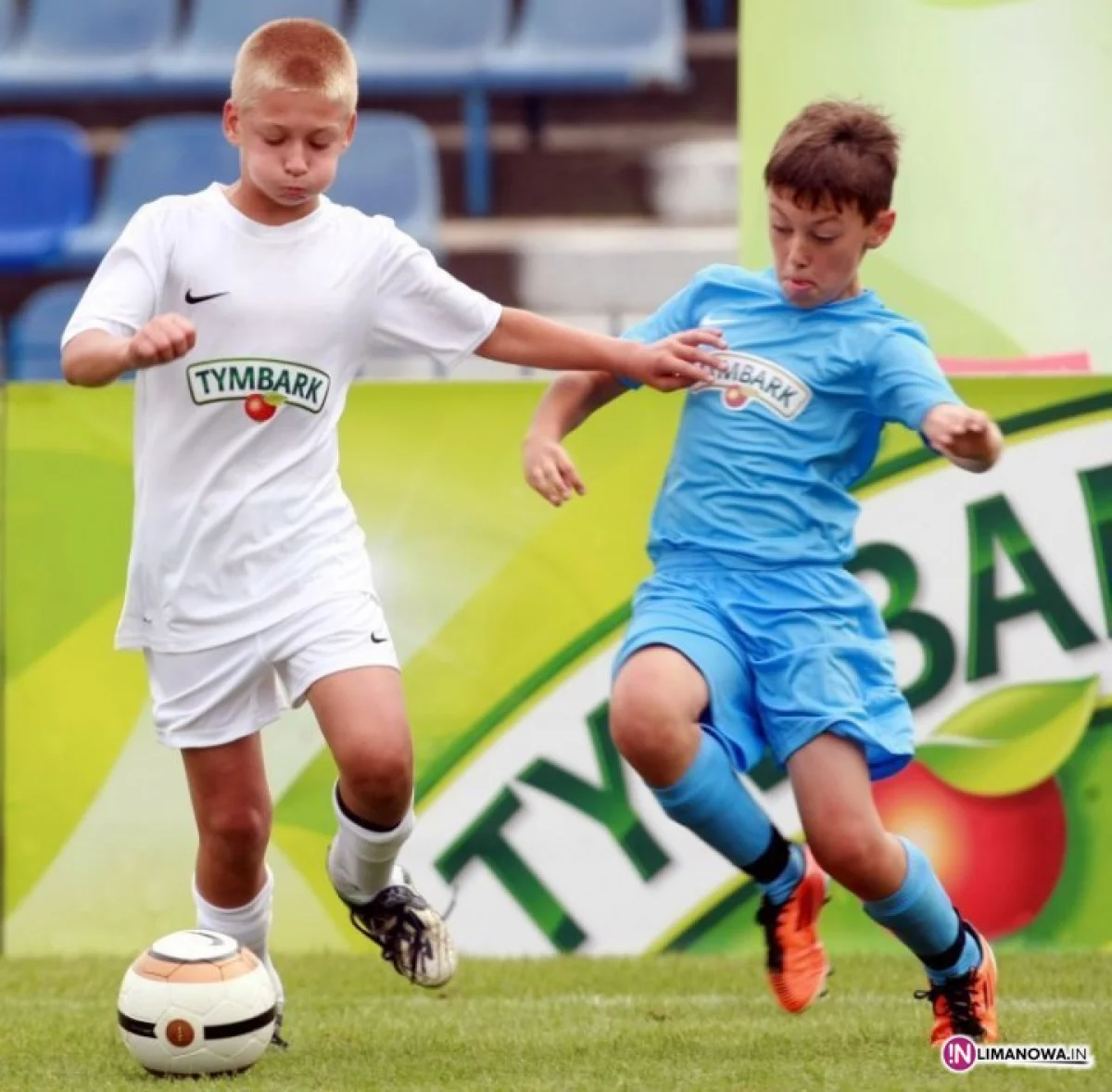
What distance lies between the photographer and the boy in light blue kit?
159 inches

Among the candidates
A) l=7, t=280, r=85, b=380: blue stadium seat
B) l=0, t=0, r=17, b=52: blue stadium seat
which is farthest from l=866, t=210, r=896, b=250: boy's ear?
l=0, t=0, r=17, b=52: blue stadium seat

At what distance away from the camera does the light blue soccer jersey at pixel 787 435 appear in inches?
164

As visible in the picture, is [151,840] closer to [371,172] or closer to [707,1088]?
[707,1088]

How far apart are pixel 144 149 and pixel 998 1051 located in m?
7.37

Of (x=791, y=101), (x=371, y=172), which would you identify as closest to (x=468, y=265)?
(x=371, y=172)

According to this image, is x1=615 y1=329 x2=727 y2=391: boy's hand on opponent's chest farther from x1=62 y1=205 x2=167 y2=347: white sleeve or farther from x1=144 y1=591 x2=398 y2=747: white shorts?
x1=62 y1=205 x2=167 y2=347: white sleeve

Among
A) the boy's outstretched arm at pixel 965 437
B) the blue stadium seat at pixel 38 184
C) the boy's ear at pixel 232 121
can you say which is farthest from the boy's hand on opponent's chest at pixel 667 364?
the blue stadium seat at pixel 38 184

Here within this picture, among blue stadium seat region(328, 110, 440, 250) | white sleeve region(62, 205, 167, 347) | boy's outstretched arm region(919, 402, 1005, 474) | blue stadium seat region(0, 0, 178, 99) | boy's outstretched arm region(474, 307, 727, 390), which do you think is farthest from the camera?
blue stadium seat region(0, 0, 178, 99)

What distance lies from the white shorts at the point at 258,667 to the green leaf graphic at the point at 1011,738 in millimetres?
1911

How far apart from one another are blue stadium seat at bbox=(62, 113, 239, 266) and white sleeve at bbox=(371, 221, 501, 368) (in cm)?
606

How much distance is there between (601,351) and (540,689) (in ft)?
5.59

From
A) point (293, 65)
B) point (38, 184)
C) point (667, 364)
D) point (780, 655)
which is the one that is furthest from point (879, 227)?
point (38, 184)

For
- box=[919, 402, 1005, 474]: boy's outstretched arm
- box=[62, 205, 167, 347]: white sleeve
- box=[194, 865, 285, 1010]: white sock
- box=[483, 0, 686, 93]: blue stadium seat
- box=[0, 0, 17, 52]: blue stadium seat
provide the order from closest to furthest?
box=[919, 402, 1005, 474]: boy's outstretched arm
box=[62, 205, 167, 347]: white sleeve
box=[194, 865, 285, 1010]: white sock
box=[483, 0, 686, 93]: blue stadium seat
box=[0, 0, 17, 52]: blue stadium seat

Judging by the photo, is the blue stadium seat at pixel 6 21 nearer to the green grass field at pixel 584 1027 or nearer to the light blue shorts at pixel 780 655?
the green grass field at pixel 584 1027
